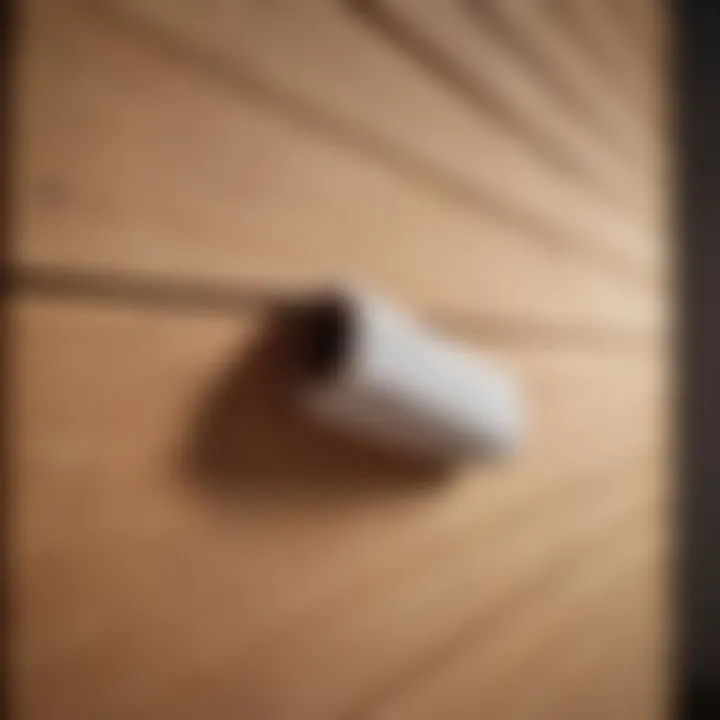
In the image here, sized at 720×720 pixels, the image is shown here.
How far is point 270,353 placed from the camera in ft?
1.84

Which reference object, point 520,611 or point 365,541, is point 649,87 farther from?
point 365,541

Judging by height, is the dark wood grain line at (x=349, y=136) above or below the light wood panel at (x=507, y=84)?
below

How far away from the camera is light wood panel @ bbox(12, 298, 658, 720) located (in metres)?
0.43

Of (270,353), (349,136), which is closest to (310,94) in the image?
(349,136)

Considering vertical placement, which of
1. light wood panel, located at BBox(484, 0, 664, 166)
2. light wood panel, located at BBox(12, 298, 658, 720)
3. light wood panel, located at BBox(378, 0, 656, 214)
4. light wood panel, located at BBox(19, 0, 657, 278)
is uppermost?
light wood panel, located at BBox(484, 0, 664, 166)

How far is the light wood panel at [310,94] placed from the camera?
451 mm

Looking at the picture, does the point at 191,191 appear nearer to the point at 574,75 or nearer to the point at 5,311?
the point at 5,311

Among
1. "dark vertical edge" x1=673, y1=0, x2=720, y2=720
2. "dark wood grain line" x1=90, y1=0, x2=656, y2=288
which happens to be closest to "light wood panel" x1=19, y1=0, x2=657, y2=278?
"dark wood grain line" x1=90, y1=0, x2=656, y2=288

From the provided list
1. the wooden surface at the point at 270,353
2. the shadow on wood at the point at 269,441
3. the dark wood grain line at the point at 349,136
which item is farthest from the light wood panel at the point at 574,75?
the shadow on wood at the point at 269,441

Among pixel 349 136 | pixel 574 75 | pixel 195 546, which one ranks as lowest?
pixel 195 546

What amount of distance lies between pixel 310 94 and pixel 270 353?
17cm

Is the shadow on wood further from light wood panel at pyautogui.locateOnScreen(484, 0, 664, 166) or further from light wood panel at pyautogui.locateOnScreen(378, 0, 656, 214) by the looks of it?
light wood panel at pyautogui.locateOnScreen(484, 0, 664, 166)

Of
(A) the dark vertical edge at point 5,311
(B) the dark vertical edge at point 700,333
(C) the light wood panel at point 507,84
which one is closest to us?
(A) the dark vertical edge at point 5,311

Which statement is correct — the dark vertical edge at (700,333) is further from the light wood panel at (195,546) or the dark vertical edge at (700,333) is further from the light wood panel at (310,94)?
the light wood panel at (195,546)
